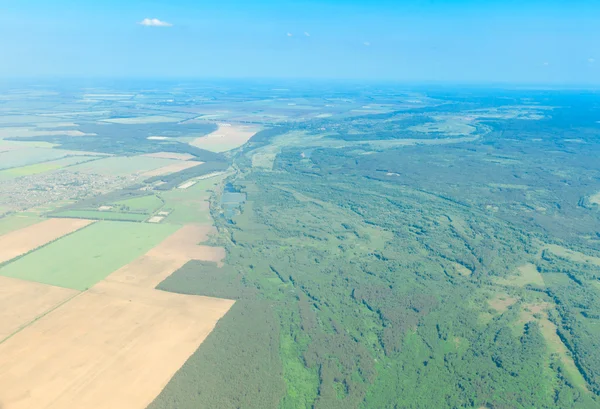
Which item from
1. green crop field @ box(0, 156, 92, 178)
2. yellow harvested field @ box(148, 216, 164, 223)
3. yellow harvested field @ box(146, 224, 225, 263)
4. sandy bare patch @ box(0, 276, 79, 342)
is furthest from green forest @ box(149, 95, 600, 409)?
green crop field @ box(0, 156, 92, 178)

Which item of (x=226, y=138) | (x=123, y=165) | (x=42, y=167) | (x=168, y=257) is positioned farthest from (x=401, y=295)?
(x=226, y=138)

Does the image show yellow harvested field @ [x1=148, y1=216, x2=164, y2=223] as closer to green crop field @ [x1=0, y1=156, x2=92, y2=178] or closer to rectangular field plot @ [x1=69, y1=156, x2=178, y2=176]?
rectangular field plot @ [x1=69, y1=156, x2=178, y2=176]

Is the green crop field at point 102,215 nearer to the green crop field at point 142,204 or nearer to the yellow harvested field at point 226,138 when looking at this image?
the green crop field at point 142,204

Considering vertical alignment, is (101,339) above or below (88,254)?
above

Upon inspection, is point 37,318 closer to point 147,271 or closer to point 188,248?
point 147,271

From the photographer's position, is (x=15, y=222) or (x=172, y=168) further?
(x=172, y=168)
